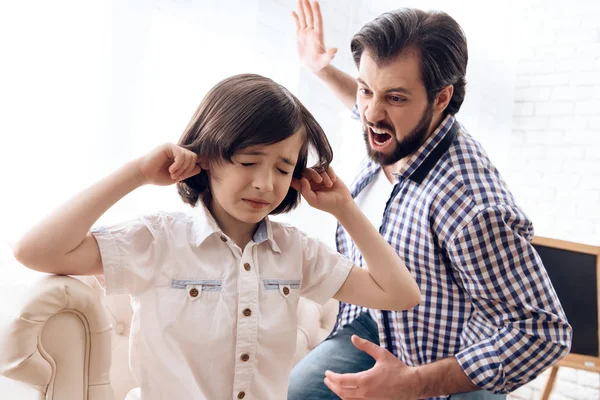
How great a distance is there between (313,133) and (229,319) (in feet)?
1.44

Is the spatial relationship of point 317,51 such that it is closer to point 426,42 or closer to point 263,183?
point 426,42

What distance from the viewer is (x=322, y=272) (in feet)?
4.37

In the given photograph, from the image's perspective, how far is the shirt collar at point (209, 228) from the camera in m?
1.22

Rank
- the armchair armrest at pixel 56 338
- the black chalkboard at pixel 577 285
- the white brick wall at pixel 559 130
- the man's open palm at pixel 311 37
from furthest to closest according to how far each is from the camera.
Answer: the white brick wall at pixel 559 130 < the black chalkboard at pixel 577 285 < the man's open palm at pixel 311 37 < the armchair armrest at pixel 56 338

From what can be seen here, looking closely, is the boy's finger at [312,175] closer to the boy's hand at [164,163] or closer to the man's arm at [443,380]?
the boy's hand at [164,163]

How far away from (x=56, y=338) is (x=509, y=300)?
3.68 feet

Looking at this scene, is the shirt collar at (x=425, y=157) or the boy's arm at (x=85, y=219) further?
the shirt collar at (x=425, y=157)

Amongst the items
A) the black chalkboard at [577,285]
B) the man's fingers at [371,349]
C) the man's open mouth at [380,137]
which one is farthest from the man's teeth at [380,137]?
the black chalkboard at [577,285]

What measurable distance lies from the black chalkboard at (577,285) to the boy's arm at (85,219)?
6.79 feet

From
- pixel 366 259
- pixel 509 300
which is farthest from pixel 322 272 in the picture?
pixel 509 300

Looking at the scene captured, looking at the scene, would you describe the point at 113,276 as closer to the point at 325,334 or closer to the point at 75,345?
the point at 75,345

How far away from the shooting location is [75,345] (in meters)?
1.11

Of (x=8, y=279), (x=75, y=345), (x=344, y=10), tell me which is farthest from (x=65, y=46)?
(x=344, y=10)

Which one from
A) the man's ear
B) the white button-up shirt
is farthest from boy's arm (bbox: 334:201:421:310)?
the man's ear
